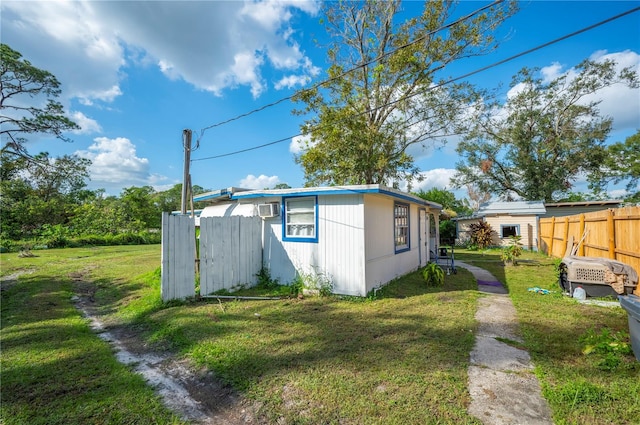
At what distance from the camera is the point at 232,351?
3549 millimetres

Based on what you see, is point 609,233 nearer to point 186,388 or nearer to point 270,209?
point 270,209

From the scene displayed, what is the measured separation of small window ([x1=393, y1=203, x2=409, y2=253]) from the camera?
7.95 meters

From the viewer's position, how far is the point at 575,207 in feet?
61.0

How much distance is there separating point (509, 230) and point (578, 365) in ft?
61.2

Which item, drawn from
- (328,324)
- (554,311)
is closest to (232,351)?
(328,324)

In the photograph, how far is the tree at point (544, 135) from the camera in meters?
20.6

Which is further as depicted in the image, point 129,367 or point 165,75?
point 165,75

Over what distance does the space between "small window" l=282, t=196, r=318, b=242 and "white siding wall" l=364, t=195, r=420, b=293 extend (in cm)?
125

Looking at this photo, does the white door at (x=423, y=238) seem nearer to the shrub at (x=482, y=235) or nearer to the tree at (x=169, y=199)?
the shrub at (x=482, y=235)

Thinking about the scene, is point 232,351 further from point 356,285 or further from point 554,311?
point 554,311

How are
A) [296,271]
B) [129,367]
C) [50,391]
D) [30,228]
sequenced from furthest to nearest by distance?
[30,228] < [296,271] < [129,367] < [50,391]

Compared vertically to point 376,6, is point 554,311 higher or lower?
lower

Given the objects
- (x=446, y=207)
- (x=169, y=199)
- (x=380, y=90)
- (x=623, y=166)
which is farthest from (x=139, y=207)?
(x=623, y=166)

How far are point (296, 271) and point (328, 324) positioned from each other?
2.39 meters
